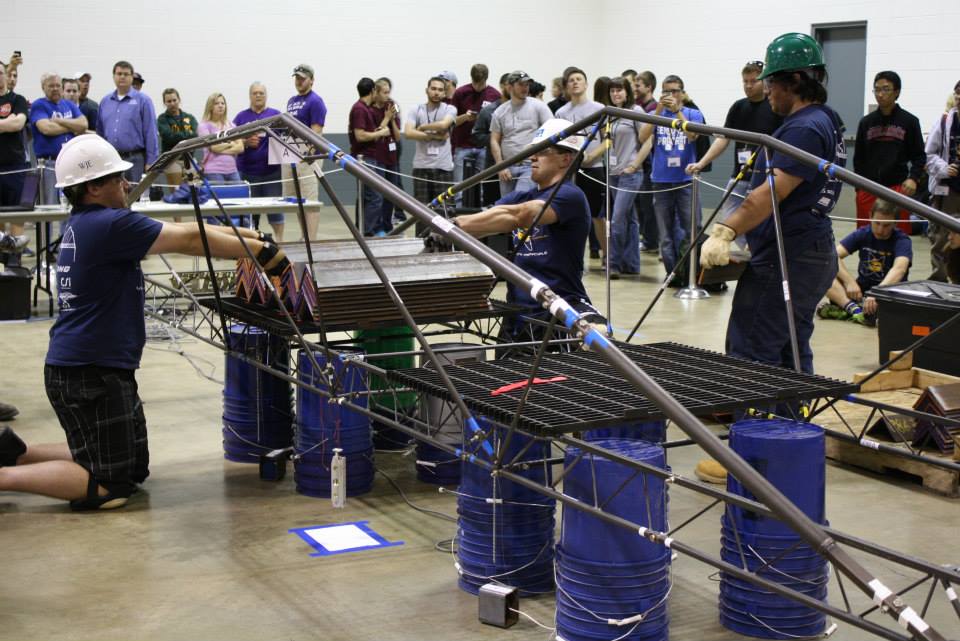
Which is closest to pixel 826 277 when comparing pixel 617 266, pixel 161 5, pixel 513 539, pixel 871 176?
pixel 513 539

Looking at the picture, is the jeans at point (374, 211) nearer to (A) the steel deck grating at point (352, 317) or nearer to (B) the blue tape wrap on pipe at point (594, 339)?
(A) the steel deck grating at point (352, 317)

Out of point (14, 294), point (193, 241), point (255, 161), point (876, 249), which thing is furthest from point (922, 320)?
point (255, 161)

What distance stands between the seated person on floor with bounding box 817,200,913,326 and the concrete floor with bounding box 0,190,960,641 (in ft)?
12.5

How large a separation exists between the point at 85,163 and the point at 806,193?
3.13m

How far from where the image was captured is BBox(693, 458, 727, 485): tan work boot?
219 inches

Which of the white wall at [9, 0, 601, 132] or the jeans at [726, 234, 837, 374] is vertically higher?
the white wall at [9, 0, 601, 132]

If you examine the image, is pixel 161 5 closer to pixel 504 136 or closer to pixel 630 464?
pixel 504 136

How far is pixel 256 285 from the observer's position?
19.0 feet

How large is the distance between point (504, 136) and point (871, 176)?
3794mm

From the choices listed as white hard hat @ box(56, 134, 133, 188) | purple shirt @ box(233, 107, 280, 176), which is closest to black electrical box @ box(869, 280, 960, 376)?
white hard hat @ box(56, 134, 133, 188)

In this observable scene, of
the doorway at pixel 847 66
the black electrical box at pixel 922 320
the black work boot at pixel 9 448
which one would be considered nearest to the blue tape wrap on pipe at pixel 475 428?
the black work boot at pixel 9 448

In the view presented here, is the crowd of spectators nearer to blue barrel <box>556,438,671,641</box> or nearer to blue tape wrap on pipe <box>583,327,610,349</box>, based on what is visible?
blue barrel <box>556,438,671,641</box>

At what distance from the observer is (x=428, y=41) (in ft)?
66.1

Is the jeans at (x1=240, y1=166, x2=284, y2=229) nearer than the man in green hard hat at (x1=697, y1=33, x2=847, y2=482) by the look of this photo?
No
